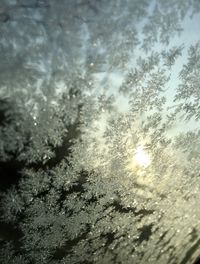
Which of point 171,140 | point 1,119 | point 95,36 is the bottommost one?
point 171,140

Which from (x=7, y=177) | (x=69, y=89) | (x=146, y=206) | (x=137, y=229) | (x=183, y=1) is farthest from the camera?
(x=137, y=229)

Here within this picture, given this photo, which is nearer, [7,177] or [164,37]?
[164,37]

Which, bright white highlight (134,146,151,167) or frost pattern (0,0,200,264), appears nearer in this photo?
frost pattern (0,0,200,264)

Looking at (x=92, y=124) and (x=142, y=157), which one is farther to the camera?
(x=142, y=157)

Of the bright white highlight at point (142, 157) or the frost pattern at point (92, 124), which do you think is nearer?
the frost pattern at point (92, 124)

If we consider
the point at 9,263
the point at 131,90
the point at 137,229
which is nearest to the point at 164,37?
the point at 131,90

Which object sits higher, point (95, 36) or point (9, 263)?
point (9, 263)

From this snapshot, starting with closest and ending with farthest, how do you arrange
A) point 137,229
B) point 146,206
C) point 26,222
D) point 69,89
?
point 69,89 < point 26,222 < point 146,206 < point 137,229

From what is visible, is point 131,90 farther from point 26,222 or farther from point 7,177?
point 26,222
